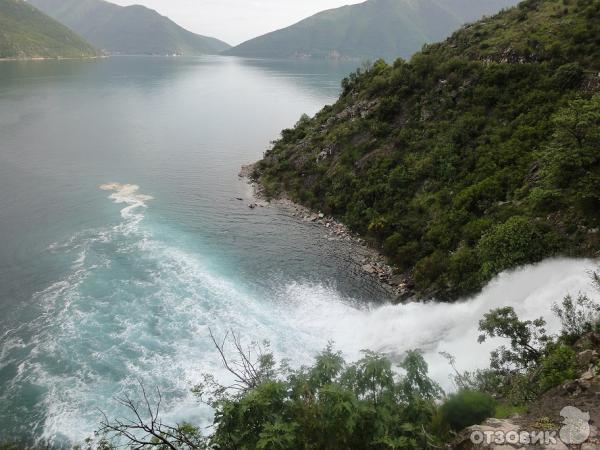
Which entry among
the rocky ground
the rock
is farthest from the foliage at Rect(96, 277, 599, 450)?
the rock

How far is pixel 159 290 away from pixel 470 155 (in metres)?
35.6

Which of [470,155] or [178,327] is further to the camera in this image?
[470,155]

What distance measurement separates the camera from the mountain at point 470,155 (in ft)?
102

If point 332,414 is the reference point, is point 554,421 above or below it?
below

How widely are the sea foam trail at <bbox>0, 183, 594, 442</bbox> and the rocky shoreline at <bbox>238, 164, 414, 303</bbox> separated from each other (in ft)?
11.2

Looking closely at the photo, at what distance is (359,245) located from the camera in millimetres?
47938

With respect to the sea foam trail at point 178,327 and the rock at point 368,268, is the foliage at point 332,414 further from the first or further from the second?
the rock at point 368,268

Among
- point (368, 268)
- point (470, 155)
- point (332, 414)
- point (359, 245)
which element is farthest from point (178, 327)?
point (470, 155)

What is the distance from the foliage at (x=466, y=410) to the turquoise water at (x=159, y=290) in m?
10.3

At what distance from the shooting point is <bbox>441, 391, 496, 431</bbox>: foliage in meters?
14.9

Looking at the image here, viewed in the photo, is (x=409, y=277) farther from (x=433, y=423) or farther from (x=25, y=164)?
(x=25, y=164)

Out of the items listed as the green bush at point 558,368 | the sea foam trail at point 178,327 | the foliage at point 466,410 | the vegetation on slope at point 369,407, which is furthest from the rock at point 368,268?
the foliage at point 466,410

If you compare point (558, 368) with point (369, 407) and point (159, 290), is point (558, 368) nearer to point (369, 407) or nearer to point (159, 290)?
point (369, 407)

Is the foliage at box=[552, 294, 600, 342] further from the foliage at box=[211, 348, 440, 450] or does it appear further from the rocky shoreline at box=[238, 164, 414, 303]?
the rocky shoreline at box=[238, 164, 414, 303]
